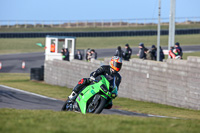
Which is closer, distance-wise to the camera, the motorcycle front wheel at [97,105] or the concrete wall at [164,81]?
the motorcycle front wheel at [97,105]

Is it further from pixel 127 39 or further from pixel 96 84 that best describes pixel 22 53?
pixel 96 84

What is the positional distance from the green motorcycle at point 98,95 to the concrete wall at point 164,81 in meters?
6.21

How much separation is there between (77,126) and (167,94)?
10833 millimetres

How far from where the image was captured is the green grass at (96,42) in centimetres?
5712

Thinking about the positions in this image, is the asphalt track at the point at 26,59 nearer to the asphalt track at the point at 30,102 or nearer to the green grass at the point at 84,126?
the asphalt track at the point at 30,102

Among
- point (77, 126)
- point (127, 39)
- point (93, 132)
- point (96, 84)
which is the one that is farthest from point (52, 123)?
point (127, 39)

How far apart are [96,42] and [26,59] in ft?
51.5

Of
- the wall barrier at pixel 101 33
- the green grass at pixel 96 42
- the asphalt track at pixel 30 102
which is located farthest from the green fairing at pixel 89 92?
the wall barrier at pixel 101 33

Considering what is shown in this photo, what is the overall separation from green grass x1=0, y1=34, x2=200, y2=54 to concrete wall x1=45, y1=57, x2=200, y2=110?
35251 mm

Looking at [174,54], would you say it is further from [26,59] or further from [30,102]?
[26,59]

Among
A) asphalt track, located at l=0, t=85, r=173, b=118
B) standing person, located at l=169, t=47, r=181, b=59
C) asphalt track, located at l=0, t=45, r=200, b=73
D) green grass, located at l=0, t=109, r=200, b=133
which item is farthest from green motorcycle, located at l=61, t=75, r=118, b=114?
asphalt track, located at l=0, t=45, r=200, b=73

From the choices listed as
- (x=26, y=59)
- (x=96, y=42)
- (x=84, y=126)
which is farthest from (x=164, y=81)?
(x=96, y=42)

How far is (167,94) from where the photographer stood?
17594 mm

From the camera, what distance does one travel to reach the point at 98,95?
1034cm
